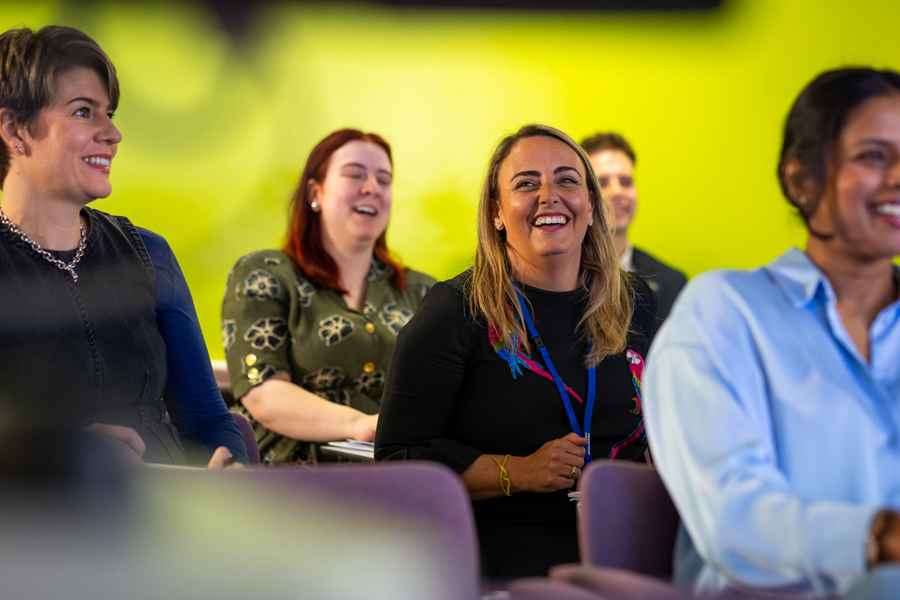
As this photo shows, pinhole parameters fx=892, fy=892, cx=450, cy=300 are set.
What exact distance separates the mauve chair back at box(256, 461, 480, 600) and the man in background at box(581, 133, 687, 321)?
8.79ft

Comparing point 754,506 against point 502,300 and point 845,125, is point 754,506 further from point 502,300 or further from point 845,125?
point 502,300

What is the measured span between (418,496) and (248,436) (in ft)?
3.22

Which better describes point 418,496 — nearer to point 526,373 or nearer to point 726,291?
point 726,291

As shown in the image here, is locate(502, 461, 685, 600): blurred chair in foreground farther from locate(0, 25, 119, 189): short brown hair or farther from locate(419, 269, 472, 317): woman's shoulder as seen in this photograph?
locate(0, 25, 119, 189): short brown hair

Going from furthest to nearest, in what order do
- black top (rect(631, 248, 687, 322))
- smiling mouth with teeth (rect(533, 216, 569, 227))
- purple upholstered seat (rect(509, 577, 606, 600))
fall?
black top (rect(631, 248, 687, 322))
smiling mouth with teeth (rect(533, 216, 569, 227))
purple upholstered seat (rect(509, 577, 606, 600))

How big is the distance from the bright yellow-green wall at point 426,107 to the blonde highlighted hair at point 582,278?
1.78 metres

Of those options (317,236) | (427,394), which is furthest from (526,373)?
(317,236)

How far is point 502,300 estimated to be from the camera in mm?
2066

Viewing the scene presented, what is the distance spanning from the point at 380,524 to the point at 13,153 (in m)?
1.11

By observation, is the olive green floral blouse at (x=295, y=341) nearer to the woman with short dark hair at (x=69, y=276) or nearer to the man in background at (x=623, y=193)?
the woman with short dark hair at (x=69, y=276)

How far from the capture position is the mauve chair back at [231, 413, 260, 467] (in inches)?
79.0

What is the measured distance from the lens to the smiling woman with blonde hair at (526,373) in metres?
1.91

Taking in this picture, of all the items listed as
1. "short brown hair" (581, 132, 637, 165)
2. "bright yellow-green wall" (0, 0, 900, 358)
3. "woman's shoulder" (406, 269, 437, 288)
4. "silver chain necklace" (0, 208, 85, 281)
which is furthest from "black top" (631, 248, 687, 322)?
"silver chain necklace" (0, 208, 85, 281)

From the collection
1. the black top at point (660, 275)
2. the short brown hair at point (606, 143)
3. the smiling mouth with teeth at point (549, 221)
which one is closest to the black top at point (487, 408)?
the smiling mouth with teeth at point (549, 221)
